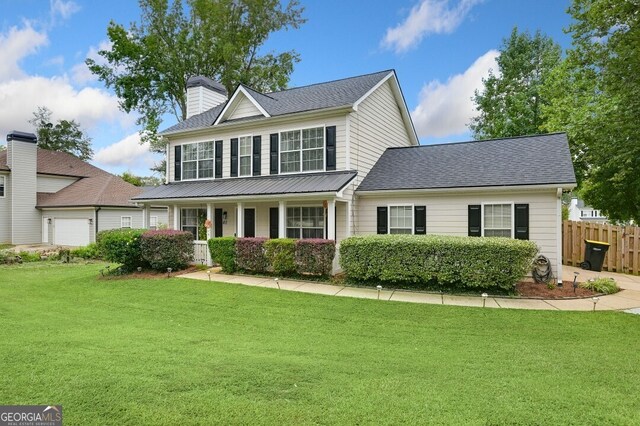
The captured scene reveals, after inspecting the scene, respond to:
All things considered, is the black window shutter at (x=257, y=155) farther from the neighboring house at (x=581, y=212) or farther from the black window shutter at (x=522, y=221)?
the neighboring house at (x=581, y=212)

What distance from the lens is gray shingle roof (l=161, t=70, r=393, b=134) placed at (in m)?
13.7

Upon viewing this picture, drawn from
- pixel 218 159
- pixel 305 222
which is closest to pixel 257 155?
pixel 218 159

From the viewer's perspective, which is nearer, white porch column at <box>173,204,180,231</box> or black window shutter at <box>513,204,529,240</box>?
black window shutter at <box>513,204,529,240</box>

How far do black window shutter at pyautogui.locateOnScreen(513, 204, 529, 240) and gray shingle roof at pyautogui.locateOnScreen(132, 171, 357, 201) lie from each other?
5249 mm

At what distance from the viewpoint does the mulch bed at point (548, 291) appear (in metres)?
9.08

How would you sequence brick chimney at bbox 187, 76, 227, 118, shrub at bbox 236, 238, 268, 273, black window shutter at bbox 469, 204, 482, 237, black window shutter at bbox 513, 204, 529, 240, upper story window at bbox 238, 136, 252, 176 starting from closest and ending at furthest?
black window shutter at bbox 513, 204, 529, 240 < black window shutter at bbox 469, 204, 482, 237 < shrub at bbox 236, 238, 268, 273 < upper story window at bbox 238, 136, 252, 176 < brick chimney at bbox 187, 76, 227, 118

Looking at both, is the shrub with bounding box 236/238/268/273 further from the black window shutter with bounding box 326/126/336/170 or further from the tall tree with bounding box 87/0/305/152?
the tall tree with bounding box 87/0/305/152

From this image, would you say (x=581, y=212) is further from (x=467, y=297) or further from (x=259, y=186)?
(x=259, y=186)

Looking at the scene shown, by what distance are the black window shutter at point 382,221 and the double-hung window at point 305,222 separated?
6.82 feet

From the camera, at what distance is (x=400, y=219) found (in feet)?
41.9

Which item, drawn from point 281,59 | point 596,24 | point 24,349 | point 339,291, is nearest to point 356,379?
point 24,349

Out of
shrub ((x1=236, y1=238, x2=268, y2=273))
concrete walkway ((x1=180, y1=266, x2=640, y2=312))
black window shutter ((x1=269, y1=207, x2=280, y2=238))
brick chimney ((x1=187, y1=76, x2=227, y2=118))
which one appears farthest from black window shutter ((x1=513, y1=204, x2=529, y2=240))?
brick chimney ((x1=187, y1=76, x2=227, y2=118))

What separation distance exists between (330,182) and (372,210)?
1.99m

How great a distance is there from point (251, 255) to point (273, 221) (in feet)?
8.58
